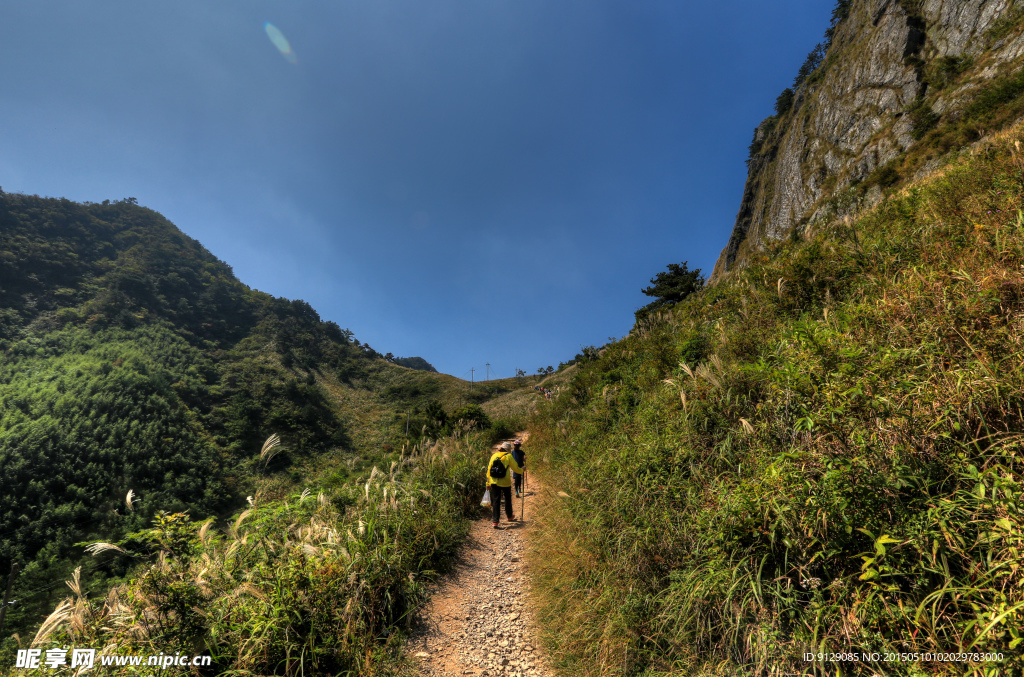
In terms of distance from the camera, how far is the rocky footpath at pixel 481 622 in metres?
3.65

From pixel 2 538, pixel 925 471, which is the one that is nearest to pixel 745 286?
pixel 925 471

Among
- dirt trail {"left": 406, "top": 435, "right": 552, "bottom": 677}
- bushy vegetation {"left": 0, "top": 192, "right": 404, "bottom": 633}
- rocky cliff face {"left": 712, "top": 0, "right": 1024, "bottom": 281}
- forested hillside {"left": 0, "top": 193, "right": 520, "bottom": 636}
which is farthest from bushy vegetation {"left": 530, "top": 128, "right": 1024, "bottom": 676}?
rocky cliff face {"left": 712, "top": 0, "right": 1024, "bottom": 281}

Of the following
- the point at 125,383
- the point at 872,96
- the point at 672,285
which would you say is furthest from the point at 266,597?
the point at 872,96

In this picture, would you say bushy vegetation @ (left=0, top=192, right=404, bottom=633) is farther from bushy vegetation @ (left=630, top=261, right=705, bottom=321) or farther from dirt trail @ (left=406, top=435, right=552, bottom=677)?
bushy vegetation @ (left=630, top=261, right=705, bottom=321)

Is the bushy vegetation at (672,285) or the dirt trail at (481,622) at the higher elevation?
the bushy vegetation at (672,285)

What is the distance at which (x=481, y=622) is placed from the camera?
170 inches

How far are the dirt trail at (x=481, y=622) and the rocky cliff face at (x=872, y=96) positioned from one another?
21596 mm

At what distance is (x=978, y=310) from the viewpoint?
2820mm

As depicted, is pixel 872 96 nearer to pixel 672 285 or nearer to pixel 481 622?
pixel 672 285

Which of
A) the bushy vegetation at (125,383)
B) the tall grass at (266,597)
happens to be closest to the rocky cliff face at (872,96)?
the tall grass at (266,597)

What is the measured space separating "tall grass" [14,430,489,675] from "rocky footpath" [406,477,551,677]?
34 cm

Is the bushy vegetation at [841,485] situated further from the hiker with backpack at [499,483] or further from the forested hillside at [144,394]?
the forested hillside at [144,394]

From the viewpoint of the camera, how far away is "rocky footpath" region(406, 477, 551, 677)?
3646mm

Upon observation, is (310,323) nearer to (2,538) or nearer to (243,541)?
(2,538)
